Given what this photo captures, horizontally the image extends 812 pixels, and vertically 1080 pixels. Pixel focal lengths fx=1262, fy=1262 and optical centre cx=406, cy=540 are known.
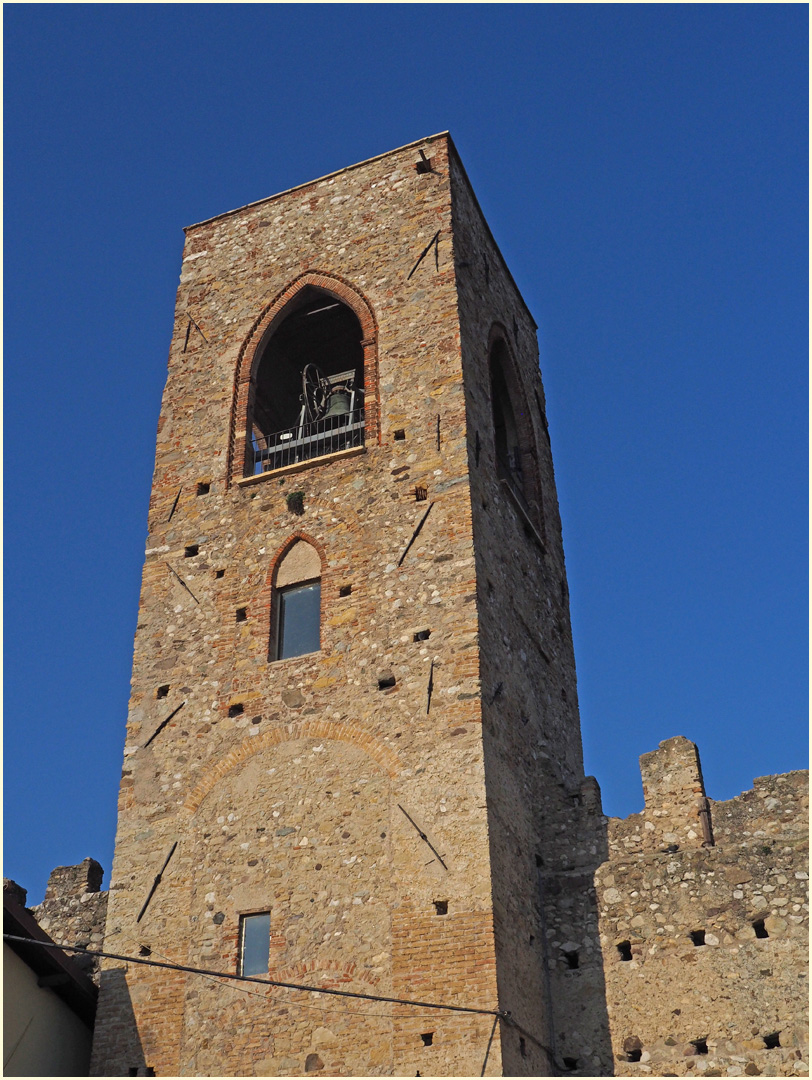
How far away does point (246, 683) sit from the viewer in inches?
584

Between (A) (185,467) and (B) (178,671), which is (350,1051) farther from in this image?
(A) (185,467)

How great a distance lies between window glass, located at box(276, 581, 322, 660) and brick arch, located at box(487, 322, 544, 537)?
438 centimetres

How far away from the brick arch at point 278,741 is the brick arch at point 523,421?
559 cm

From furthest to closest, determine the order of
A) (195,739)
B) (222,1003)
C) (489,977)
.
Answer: (195,739) < (222,1003) < (489,977)

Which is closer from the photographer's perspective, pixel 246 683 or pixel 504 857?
pixel 504 857

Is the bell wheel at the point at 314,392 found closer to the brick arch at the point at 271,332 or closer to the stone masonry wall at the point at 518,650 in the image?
the brick arch at the point at 271,332

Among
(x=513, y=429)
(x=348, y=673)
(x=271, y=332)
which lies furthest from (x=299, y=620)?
(x=513, y=429)

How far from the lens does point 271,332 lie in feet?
59.1

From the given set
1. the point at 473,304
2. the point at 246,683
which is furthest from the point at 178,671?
the point at 473,304

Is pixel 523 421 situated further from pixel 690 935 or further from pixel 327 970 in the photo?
pixel 327 970

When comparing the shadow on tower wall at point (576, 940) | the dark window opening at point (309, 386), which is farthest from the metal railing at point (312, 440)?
the shadow on tower wall at point (576, 940)

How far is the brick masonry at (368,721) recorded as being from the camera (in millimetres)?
12508

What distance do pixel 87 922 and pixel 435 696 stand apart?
18.0 ft

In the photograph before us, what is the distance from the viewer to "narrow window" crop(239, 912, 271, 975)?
13.0 metres
